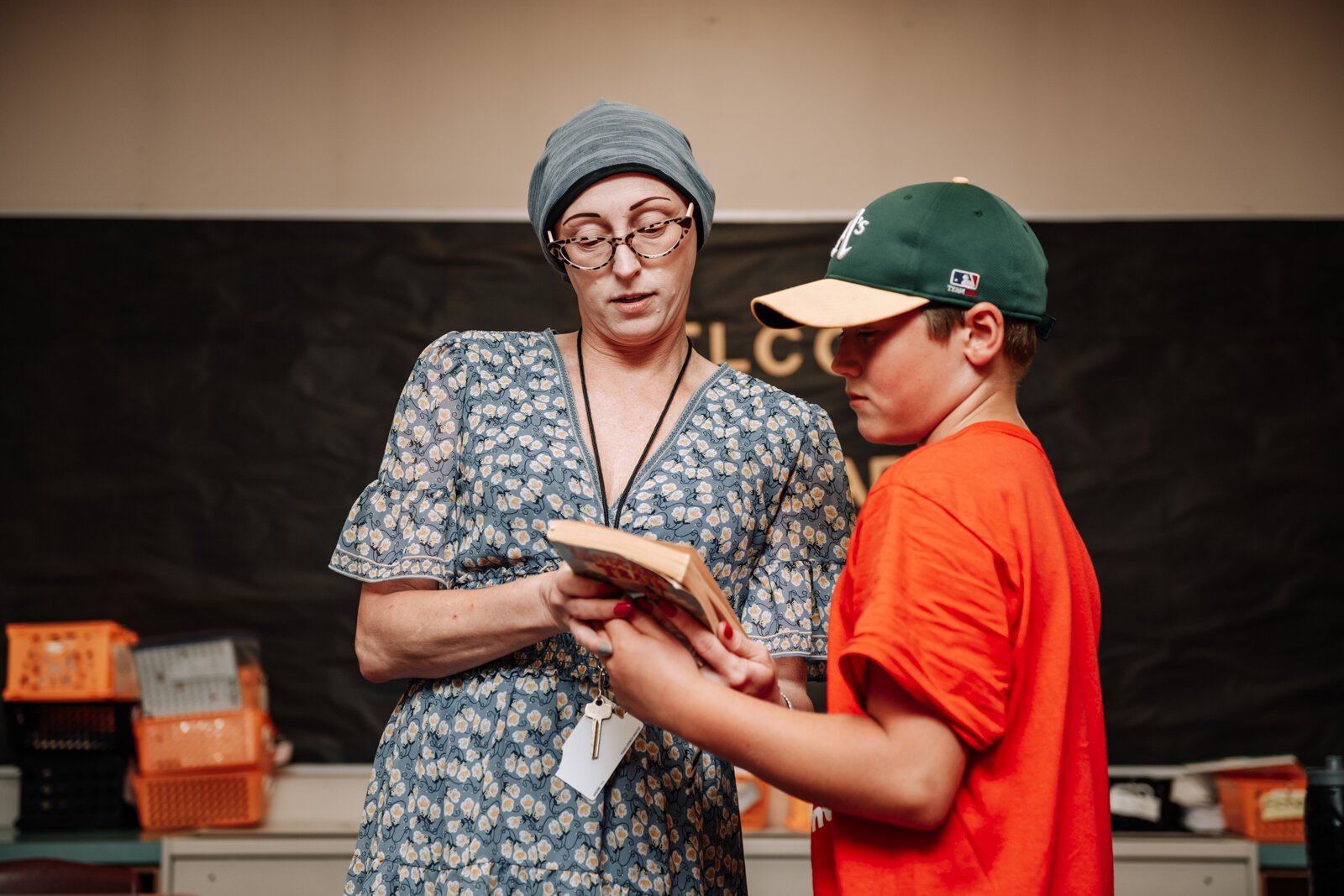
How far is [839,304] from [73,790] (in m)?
2.73

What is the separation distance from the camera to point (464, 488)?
5.08 feet

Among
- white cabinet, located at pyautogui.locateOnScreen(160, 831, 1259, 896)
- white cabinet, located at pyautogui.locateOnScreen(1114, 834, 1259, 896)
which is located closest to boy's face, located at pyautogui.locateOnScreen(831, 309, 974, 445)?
white cabinet, located at pyautogui.locateOnScreen(160, 831, 1259, 896)

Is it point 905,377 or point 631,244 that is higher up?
point 631,244

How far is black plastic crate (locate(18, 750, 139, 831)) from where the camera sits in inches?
122

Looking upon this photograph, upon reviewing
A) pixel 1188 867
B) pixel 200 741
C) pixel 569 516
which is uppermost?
pixel 569 516

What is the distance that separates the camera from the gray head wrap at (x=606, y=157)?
1.55 metres

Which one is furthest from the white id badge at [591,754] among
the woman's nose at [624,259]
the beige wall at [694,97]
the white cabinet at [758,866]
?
the beige wall at [694,97]

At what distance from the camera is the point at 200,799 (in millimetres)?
3133

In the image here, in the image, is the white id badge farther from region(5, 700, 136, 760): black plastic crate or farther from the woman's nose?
region(5, 700, 136, 760): black plastic crate

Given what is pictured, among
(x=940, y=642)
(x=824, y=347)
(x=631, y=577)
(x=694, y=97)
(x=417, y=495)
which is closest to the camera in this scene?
(x=940, y=642)

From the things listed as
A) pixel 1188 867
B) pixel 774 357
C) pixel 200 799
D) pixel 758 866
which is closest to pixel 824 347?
pixel 774 357

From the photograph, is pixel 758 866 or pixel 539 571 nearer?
pixel 539 571

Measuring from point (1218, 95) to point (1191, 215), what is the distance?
1.30ft

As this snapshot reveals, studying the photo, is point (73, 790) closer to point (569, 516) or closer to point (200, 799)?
point (200, 799)
